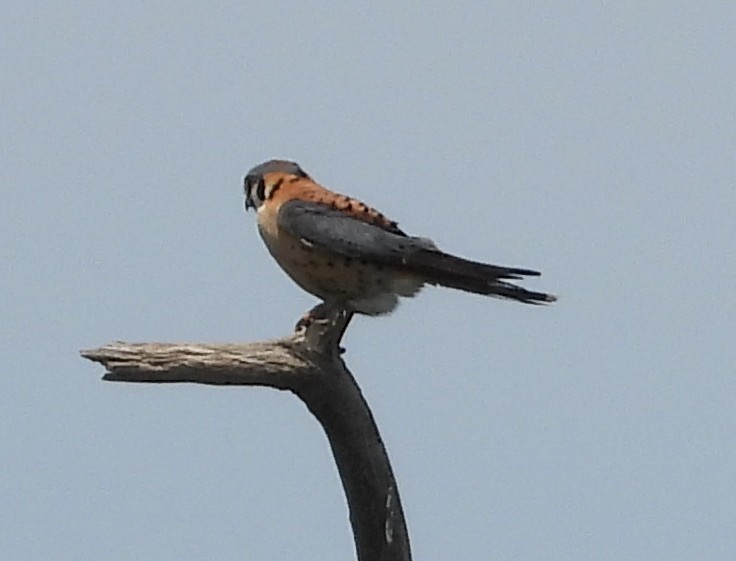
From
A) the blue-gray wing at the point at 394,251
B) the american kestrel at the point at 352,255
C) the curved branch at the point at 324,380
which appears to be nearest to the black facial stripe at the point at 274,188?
the american kestrel at the point at 352,255

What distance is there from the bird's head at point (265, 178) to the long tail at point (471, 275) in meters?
0.47

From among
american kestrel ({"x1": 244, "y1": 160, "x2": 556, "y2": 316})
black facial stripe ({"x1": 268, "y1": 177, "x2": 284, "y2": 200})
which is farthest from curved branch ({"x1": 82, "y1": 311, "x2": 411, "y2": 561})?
black facial stripe ({"x1": 268, "y1": 177, "x2": 284, "y2": 200})

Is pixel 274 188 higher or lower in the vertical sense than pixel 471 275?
higher

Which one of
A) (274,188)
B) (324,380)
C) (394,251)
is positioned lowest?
(324,380)

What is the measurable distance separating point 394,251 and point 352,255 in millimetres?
104

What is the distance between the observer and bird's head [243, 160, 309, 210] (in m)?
3.75

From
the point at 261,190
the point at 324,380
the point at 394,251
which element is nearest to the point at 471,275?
the point at 394,251

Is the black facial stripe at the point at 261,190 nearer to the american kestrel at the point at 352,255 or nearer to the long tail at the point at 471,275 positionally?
the american kestrel at the point at 352,255

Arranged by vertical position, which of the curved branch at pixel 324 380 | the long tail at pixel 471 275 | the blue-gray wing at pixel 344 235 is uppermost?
the blue-gray wing at pixel 344 235

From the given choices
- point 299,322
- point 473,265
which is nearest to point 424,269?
point 473,265

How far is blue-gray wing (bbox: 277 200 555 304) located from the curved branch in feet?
0.59

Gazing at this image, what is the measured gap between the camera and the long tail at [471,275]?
3.33 m

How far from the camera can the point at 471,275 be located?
3377 mm

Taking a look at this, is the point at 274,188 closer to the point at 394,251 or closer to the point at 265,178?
the point at 265,178
